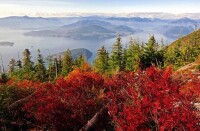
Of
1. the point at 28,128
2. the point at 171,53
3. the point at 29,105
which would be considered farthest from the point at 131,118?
the point at 171,53

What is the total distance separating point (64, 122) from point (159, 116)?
19.5ft

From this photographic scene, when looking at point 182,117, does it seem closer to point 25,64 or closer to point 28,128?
point 28,128

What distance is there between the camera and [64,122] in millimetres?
15609

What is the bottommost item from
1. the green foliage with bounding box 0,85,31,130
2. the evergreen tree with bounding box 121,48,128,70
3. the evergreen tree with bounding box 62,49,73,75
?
the evergreen tree with bounding box 62,49,73,75

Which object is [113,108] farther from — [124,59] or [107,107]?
[124,59]

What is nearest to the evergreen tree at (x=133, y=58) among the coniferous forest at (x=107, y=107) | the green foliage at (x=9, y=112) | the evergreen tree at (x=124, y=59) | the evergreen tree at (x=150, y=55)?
the evergreen tree at (x=124, y=59)

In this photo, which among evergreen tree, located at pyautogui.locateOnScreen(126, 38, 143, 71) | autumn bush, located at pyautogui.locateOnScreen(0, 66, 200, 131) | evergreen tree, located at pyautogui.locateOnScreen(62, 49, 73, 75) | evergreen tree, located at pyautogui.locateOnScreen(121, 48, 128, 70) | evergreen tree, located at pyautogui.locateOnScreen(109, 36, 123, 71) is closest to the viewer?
autumn bush, located at pyautogui.locateOnScreen(0, 66, 200, 131)

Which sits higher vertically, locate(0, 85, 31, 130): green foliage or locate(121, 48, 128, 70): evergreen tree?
locate(0, 85, 31, 130): green foliage

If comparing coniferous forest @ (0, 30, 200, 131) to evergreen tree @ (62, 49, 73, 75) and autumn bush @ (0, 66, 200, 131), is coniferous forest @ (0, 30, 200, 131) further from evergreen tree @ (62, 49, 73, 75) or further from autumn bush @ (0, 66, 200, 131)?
evergreen tree @ (62, 49, 73, 75)

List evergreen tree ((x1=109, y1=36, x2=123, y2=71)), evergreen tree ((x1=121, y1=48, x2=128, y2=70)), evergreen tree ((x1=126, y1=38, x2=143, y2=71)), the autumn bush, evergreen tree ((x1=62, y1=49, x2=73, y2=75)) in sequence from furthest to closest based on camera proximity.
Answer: evergreen tree ((x1=62, y1=49, x2=73, y2=75)) < evergreen tree ((x1=121, y1=48, x2=128, y2=70)) < evergreen tree ((x1=109, y1=36, x2=123, y2=71)) < evergreen tree ((x1=126, y1=38, x2=143, y2=71)) < the autumn bush

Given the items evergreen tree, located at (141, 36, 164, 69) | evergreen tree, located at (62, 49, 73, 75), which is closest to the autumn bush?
evergreen tree, located at (141, 36, 164, 69)

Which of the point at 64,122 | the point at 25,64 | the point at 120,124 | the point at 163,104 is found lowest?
the point at 25,64

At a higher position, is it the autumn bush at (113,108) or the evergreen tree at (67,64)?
the autumn bush at (113,108)

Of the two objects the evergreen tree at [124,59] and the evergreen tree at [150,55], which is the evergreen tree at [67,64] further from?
the evergreen tree at [150,55]
